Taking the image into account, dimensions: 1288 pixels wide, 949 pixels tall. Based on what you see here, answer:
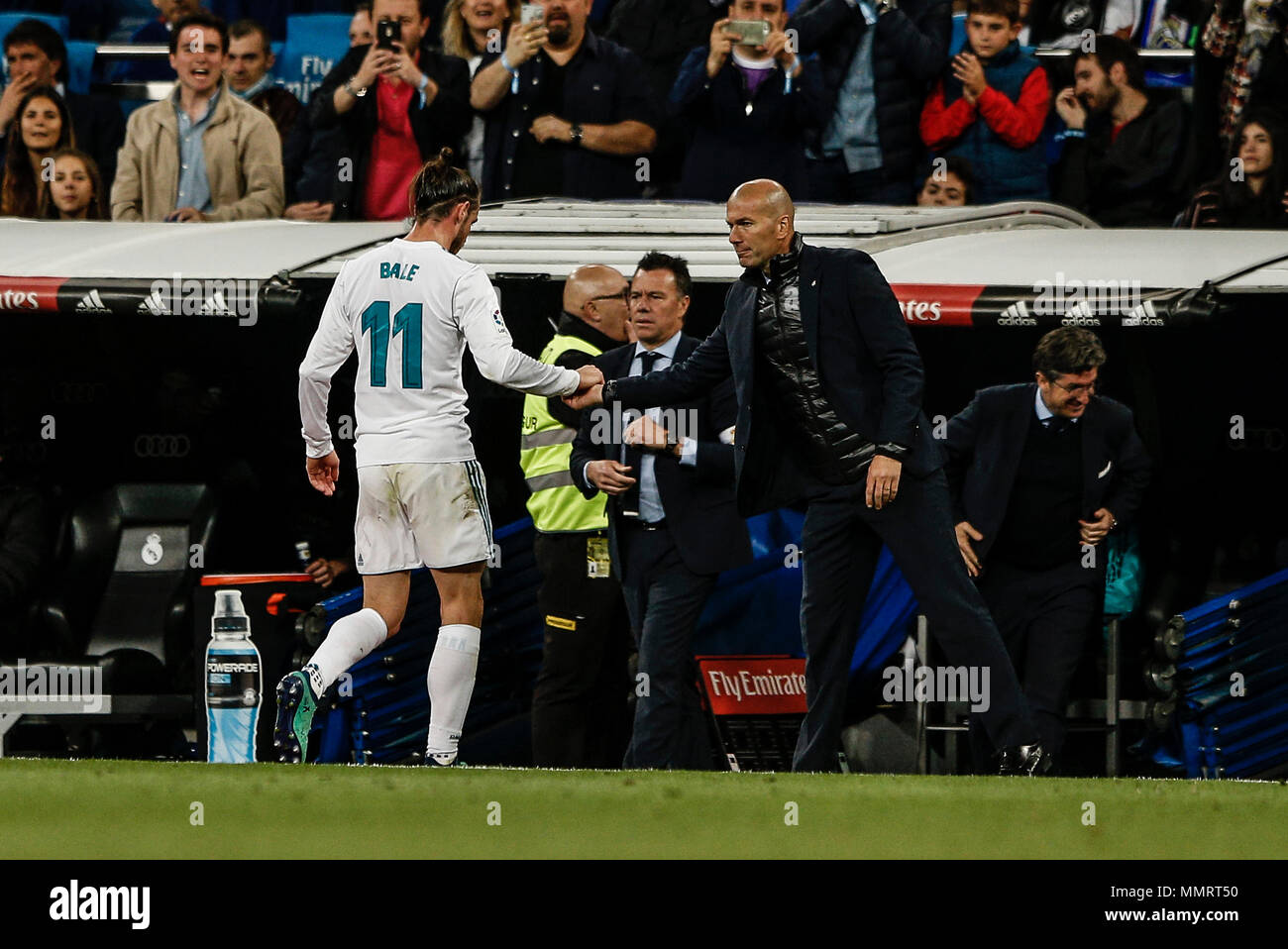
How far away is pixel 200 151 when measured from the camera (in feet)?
26.1

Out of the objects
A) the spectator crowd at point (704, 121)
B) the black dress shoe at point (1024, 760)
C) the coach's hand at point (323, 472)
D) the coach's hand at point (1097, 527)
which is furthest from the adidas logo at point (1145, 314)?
the coach's hand at point (323, 472)

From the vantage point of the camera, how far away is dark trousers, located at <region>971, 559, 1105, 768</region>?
6473 millimetres

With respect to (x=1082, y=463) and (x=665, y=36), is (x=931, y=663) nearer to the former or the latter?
(x=1082, y=463)

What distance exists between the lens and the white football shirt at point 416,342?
557cm

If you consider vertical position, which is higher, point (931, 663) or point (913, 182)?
point (913, 182)

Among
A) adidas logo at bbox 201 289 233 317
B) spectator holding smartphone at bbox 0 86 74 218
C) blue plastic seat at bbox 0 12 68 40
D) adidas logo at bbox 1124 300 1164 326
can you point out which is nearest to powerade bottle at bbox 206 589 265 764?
adidas logo at bbox 201 289 233 317

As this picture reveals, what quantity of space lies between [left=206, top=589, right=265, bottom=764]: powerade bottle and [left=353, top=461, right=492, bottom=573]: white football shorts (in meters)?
1.13

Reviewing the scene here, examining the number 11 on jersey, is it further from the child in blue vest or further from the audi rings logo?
the child in blue vest
